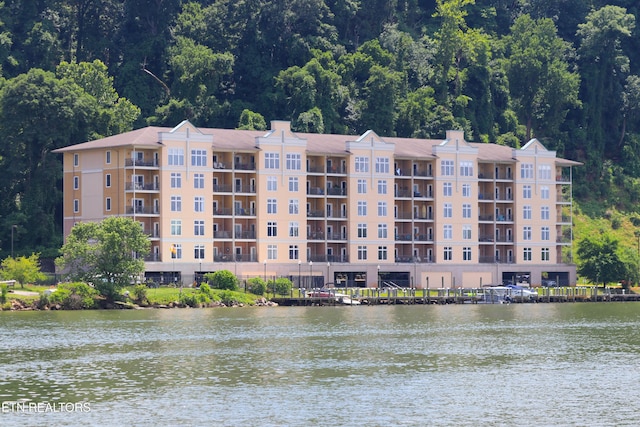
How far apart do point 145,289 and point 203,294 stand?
23.1 feet

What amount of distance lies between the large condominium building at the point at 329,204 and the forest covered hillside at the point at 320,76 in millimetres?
13815

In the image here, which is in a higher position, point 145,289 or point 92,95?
point 92,95

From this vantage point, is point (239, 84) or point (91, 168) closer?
point (91, 168)

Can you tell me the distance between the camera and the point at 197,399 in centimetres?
5900

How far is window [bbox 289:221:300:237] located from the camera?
490ft

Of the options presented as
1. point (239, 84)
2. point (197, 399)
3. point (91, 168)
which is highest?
point (239, 84)

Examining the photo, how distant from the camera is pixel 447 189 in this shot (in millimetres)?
157250

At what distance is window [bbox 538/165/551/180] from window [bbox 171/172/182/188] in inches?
1722

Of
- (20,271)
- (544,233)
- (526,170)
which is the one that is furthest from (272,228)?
(544,233)

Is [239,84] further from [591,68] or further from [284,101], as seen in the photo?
[591,68]

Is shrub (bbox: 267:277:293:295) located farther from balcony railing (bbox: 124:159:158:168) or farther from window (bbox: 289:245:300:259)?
balcony railing (bbox: 124:159:158:168)

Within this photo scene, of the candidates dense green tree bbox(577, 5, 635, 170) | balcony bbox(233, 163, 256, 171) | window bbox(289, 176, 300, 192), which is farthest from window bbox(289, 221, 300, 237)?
dense green tree bbox(577, 5, 635, 170)

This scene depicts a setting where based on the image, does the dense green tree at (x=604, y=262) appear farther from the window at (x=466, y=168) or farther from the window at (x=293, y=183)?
the window at (x=293, y=183)

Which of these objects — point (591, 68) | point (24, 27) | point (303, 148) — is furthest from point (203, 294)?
point (591, 68)
